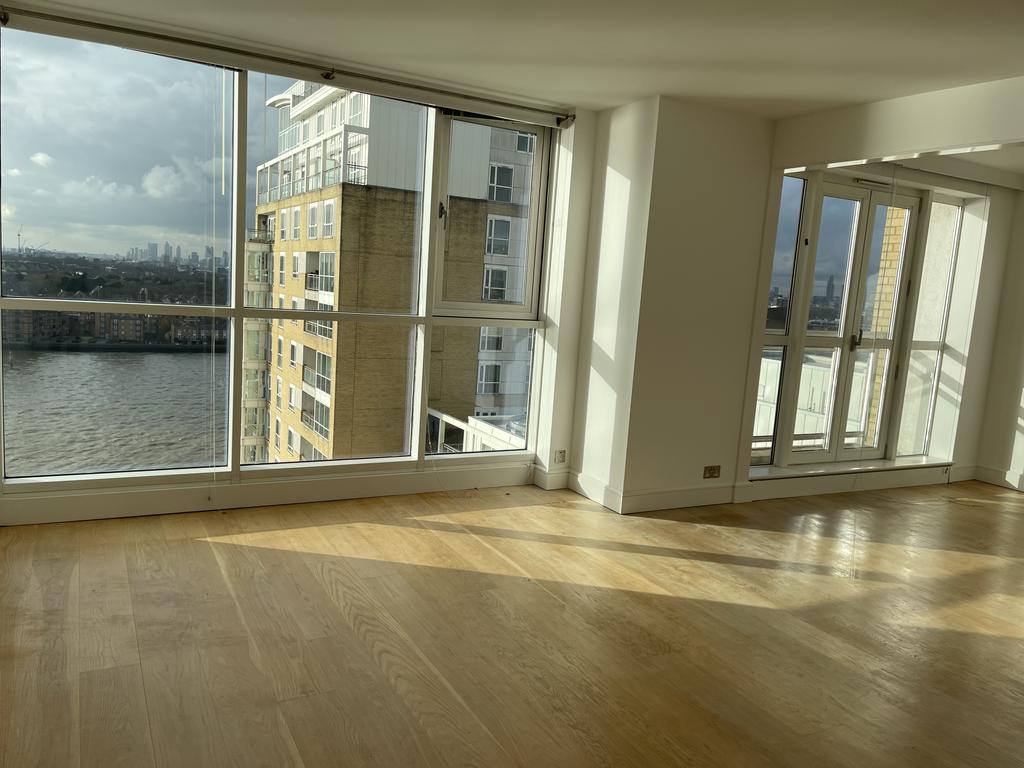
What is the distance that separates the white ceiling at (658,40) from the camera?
2811 millimetres

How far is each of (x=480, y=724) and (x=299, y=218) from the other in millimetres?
2923

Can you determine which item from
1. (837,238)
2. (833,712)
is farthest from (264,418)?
(837,238)

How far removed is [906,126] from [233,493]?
13.2ft

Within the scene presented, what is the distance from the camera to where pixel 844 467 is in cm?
559

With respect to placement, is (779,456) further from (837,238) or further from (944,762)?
(944,762)

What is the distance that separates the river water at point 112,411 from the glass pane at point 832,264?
3975 millimetres

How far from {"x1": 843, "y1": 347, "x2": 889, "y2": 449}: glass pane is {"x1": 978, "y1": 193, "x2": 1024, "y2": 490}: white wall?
105cm

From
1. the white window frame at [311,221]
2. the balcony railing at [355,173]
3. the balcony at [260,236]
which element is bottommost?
the balcony at [260,236]

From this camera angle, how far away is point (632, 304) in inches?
174

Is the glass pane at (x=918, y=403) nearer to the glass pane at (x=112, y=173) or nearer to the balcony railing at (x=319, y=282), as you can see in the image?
the balcony railing at (x=319, y=282)

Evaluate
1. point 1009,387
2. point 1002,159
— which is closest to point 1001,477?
point 1009,387

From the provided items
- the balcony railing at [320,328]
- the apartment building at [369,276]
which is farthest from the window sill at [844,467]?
the balcony railing at [320,328]

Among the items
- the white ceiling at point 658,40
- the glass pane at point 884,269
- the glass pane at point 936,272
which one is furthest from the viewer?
the glass pane at point 936,272

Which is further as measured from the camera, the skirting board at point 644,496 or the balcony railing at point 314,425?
the skirting board at point 644,496
